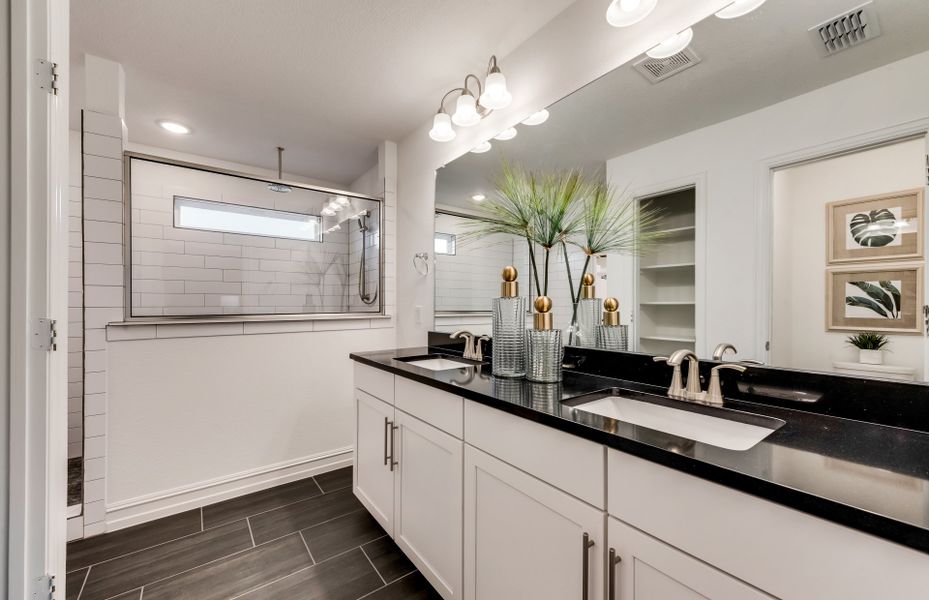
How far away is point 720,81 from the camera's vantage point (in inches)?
46.1

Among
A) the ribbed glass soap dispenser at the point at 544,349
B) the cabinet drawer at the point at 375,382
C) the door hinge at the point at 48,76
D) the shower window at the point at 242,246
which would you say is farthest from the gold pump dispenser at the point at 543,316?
the shower window at the point at 242,246

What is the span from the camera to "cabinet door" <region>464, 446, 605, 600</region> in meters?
0.87

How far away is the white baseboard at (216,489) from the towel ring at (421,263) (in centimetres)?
139

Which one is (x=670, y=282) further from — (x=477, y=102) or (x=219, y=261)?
(x=219, y=261)

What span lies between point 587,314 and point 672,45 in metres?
0.98

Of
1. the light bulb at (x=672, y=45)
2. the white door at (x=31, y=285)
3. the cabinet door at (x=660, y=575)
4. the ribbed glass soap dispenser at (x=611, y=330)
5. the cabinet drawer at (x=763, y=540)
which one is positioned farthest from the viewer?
the ribbed glass soap dispenser at (x=611, y=330)

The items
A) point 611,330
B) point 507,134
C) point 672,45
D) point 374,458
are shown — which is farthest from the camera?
point 507,134

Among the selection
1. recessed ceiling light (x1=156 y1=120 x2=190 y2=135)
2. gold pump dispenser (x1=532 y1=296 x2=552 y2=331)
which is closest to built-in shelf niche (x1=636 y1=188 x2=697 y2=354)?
gold pump dispenser (x1=532 y1=296 x2=552 y2=331)

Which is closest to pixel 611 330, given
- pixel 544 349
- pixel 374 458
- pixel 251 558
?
pixel 544 349

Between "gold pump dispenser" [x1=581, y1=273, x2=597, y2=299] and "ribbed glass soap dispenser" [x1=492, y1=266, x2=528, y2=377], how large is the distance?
0.89ft

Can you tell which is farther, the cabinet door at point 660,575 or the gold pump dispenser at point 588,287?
the gold pump dispenser at point 588,287

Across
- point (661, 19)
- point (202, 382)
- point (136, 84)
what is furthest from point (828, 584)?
point (136, 84)

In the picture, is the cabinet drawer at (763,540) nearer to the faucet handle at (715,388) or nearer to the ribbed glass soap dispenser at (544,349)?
the faucet handle at (715,388)

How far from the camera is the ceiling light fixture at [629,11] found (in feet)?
4.16
